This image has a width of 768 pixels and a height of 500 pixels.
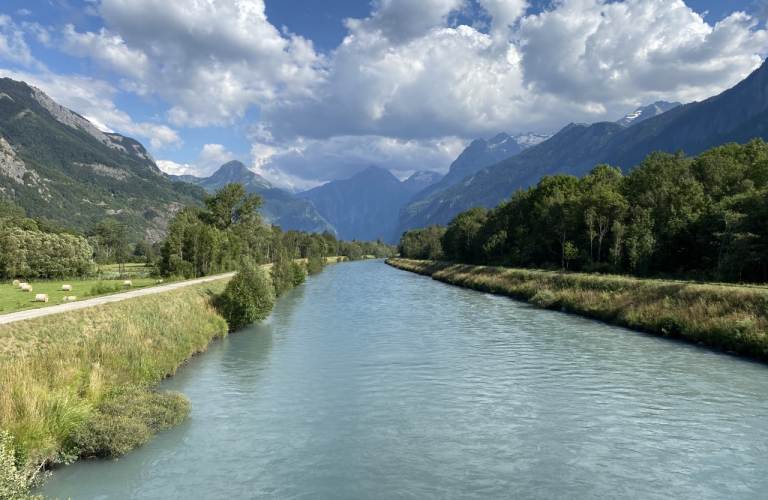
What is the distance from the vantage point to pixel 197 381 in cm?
2408

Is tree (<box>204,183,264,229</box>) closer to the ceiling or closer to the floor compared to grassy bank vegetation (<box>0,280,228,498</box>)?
closer to the ceiling

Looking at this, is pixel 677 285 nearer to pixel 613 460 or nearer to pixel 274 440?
pixel 613 460

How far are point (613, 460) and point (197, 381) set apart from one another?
66.9ft

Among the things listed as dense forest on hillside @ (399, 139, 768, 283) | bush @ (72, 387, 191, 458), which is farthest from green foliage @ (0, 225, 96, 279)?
dense forest on hillside @ (399, 139, 768, 283)

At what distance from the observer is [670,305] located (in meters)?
36.3

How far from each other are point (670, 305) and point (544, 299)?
671 inches

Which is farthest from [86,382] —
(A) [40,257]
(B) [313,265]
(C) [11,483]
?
(B) [313,265]

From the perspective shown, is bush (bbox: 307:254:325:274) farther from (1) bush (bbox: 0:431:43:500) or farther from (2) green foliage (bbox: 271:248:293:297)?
(1) bush (bbox: 0:431:43:500)

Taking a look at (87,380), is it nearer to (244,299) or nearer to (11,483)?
(11,483)

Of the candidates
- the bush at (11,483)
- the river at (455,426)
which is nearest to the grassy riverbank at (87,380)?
the river at (455,426)

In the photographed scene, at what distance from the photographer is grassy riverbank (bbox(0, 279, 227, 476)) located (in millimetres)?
13641

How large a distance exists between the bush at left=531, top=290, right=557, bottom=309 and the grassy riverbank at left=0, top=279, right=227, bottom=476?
1558 inches

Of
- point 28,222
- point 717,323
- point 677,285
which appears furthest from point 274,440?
point 28,222

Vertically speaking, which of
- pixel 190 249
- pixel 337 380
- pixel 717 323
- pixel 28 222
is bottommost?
pixel 337 380
